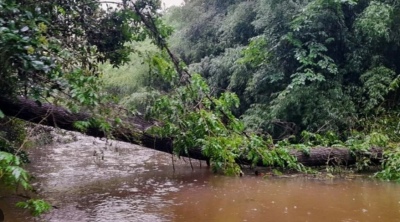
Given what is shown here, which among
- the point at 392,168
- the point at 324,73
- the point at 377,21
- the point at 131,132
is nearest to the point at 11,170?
the point at 131,132

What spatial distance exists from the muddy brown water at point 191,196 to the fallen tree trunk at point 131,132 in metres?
0.40

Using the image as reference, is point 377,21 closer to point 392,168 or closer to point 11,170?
point 392,168

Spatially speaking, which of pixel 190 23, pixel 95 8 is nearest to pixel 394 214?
pixel 95 8

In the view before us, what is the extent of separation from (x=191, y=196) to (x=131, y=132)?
1.27 m

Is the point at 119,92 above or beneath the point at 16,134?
above

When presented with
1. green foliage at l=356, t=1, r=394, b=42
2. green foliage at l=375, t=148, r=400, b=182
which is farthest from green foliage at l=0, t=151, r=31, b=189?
green foliage at l=356, t=1, r=394, b=42

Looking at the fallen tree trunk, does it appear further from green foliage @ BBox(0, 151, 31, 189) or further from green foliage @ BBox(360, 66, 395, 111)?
green foliage @ BBox(360, 66, 395, 111)

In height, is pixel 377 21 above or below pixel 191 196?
above

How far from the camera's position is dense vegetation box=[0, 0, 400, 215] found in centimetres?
431

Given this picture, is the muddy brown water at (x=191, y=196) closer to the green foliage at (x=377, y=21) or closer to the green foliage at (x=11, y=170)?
the green foliage at (x=11, y=170)

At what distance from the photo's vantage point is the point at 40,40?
403 cm

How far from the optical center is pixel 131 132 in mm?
6152

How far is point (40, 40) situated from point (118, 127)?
6.09ft

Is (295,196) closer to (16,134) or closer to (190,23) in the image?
(16,134)
